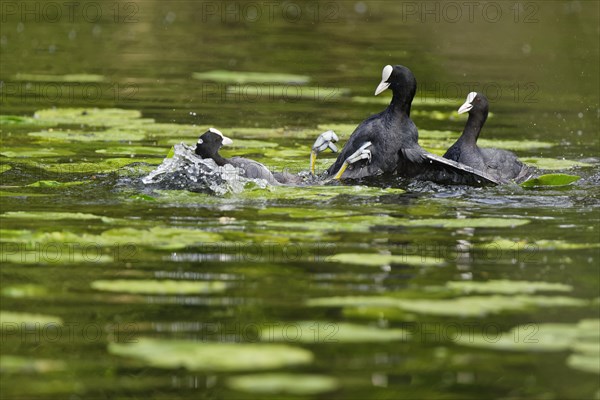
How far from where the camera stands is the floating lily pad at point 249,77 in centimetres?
1997

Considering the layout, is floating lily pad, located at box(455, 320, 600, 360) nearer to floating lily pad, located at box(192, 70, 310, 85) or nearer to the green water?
the green water

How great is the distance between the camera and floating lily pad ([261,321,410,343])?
6.32 meters

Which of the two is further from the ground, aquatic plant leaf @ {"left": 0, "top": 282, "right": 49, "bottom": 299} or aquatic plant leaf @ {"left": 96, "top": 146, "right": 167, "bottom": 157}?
aquatic plant leaf @ {"left": 96, "top": 146, "right": 167, "bottom": 157}

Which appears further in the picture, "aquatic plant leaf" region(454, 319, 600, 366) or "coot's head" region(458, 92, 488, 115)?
"coot's head" region(458, 92, 488, 115)

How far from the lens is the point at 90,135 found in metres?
14.3

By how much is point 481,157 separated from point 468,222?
3024 mm

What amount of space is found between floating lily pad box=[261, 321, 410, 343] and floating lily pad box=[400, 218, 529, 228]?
9.56 feet

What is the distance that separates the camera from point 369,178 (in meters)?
12.1

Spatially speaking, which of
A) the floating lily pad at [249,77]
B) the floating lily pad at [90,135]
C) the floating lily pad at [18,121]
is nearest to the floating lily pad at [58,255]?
the floating lily pad at [90,135]

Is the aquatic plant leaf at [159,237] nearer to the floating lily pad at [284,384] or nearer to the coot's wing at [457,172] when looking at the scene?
the floating lily pad at [284,384]

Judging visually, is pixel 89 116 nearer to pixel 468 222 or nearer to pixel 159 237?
pixel 159 237

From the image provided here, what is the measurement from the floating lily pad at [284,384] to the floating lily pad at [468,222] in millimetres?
3824

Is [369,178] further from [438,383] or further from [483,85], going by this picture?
[483,85]

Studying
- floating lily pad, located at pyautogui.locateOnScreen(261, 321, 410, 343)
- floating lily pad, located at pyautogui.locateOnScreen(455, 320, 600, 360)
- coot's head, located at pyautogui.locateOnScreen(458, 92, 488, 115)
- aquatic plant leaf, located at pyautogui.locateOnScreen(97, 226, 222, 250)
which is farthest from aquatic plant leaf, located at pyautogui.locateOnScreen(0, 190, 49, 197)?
floating lily pad, located at pyautogui.locateOnScreen(455, 320, 600, 360)
